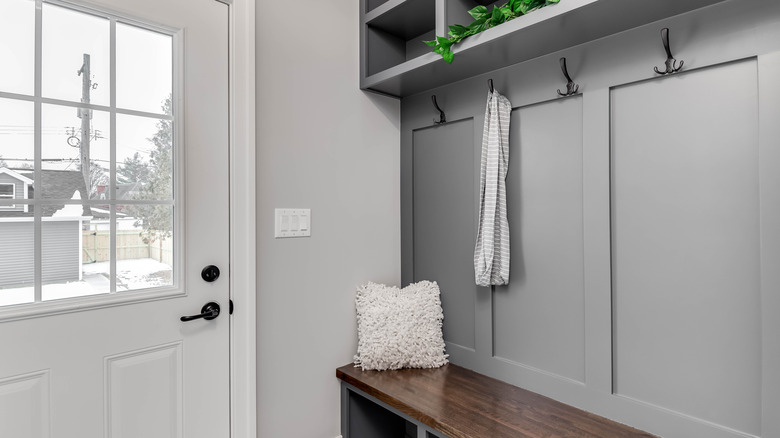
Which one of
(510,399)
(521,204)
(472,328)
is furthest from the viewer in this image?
(472,328)

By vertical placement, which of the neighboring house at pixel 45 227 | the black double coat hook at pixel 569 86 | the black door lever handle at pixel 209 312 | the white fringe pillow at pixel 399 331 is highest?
the black double coat hook at pixel 569 86

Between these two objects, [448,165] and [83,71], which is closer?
[83,71]

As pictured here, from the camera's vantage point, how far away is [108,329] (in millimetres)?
1205

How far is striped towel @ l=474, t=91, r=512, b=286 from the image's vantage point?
1.55 m

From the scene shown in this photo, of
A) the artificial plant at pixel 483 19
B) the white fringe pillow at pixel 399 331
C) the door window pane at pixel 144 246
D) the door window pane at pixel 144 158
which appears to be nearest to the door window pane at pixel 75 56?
the door window pane at pixel 144 158

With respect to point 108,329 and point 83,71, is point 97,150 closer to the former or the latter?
point 83,71

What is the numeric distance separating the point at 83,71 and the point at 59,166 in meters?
0.30

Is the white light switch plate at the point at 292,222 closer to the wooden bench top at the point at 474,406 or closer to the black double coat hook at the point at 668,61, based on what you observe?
the wooden bench top at the point at 474,406

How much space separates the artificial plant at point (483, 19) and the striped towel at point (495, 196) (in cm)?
27

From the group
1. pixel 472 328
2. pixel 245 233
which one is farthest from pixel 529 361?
pixel 245 233

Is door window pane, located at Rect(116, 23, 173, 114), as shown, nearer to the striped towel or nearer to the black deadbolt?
the black deadbolt

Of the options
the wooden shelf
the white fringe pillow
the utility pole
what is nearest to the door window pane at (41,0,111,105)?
the utility pole

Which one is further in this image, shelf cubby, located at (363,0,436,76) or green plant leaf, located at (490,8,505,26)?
shelf cubby, located at (363,0,436,76)

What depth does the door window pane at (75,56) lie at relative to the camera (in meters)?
1.12
